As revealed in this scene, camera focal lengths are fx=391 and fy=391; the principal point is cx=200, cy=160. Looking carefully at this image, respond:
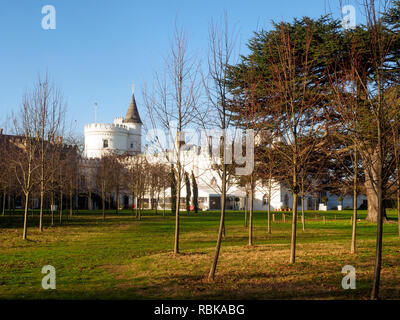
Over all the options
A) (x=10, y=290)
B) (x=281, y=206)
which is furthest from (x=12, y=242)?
(x=281, y=206)

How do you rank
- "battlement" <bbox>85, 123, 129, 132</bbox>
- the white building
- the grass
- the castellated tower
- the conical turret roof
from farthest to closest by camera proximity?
the conical turret roof
"battlement" <bbox>85, 123, 129, 132</bbox>
the castellated tower
the white building
the grass

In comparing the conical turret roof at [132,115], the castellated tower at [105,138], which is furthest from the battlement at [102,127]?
the conical turret roof at [132,115]

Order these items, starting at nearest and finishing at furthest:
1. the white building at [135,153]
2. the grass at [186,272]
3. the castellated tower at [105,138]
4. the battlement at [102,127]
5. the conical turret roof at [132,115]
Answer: the grass at [186,272], the white building at [135,153], the castellated tower at [105,138], the battlement at [102,127], the conical turret roof at [132,115]

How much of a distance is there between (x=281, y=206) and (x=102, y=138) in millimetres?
36383

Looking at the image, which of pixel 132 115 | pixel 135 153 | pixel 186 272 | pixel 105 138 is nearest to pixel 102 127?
pixel 105 138

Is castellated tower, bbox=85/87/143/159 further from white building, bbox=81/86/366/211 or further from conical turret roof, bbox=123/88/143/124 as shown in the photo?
conical turret roof, bbox=123/88/143/124

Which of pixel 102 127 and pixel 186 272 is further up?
pixel 102 127

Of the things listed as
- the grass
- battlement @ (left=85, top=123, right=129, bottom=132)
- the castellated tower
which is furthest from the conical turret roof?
the grass

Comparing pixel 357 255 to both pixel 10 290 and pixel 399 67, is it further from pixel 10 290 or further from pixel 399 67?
pixel 399 67

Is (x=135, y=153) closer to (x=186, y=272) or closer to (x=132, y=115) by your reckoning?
(x=132, y=115)

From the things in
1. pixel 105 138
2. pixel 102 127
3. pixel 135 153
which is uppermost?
pixel 102 127

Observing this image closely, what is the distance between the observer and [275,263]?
33.7 ft

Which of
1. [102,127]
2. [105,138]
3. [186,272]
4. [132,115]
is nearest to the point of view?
[186,272]

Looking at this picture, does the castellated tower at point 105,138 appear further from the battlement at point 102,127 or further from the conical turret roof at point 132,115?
the conical turret roof at point 132,115
